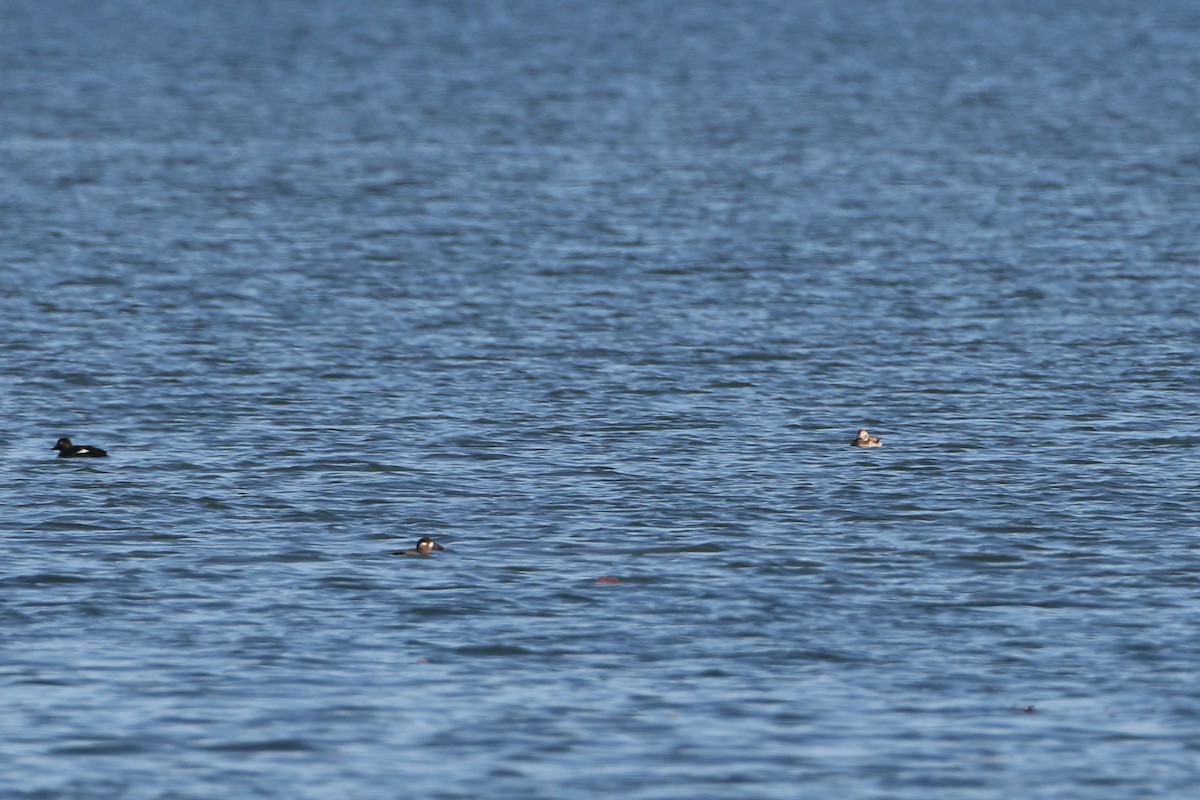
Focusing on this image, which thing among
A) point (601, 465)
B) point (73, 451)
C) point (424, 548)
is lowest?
point (601, 465)

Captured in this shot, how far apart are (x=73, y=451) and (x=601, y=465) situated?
7.61m

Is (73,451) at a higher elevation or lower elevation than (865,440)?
higher

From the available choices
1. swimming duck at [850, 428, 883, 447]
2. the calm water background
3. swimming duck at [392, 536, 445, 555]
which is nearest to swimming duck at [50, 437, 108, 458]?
the calm water background

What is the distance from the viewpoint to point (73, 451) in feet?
104

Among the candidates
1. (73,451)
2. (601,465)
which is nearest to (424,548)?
(601,465)

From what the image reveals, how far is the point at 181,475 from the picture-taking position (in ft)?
102

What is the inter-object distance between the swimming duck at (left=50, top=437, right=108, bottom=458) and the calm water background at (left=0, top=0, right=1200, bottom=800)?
0.83 ft

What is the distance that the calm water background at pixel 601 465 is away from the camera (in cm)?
2056

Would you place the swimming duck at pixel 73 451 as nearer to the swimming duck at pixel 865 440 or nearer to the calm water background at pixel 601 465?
the calm water background at pixel 601 465

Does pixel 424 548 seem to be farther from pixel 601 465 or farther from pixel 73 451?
pixel 73 451

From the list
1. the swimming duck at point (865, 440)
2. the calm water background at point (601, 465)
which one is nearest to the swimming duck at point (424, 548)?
the calm water background at point (601, 465)

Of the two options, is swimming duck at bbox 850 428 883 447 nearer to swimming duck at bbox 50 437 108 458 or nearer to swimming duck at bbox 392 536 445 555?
swimming duck at bbox 392 536 445 555

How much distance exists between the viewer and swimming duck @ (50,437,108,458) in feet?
103

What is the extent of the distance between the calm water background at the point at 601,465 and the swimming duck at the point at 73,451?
0.25m
